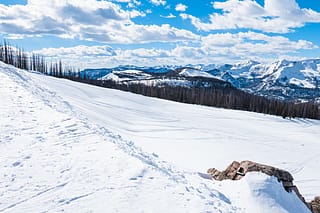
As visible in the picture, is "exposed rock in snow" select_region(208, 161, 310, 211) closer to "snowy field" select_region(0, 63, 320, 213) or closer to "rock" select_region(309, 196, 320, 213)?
"snowy field" select_region(0, 63, 320, 213)

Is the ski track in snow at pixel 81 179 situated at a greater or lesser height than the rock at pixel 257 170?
greater

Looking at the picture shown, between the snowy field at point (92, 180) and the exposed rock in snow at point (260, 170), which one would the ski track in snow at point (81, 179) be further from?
A: the exposed rock in snow at point (260, 170)

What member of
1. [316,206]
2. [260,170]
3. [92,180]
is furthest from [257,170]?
[92,180]

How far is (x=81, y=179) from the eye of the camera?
26.2 feet

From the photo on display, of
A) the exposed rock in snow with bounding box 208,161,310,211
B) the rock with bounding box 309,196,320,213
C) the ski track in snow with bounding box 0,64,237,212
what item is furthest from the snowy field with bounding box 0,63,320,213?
the rock with bounding box 309,196,320,213

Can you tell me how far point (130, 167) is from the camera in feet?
29.3

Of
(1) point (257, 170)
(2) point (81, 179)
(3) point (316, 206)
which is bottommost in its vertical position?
(3) point (316, 206)

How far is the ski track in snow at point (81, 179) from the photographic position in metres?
6.86

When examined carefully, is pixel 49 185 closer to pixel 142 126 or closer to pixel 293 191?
pixel 293 191

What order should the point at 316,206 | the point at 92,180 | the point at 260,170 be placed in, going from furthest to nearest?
1. the point at 316,206
2. the point at 260,170
3. the point at 92,180

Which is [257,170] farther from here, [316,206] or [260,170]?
[316,206]

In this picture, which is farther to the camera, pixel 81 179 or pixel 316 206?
pixel 316 206

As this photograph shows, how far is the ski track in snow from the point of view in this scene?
6.86m

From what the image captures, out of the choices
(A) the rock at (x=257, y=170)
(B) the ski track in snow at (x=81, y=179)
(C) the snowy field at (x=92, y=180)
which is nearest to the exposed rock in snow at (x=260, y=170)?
(A) the rock at (x=257, y=170)
